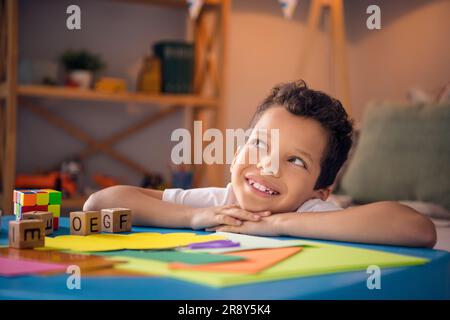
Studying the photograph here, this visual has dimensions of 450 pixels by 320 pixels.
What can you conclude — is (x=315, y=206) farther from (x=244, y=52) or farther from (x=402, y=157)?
(x=244, y=52)

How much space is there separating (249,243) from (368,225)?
0.18 meters

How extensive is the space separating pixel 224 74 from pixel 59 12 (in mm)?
742

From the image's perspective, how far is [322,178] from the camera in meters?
1.08

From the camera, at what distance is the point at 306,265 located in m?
0.63

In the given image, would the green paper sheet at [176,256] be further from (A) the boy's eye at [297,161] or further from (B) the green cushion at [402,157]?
(B) the green cushion at [402,157]

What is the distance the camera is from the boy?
0.86 meters

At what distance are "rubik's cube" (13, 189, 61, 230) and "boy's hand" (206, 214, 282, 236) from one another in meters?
0.26

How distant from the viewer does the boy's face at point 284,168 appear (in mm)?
985

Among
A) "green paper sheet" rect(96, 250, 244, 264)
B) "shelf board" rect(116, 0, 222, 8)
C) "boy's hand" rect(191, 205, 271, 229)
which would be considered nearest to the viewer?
"green paper sheet" rect(96, 250, 244, 264)

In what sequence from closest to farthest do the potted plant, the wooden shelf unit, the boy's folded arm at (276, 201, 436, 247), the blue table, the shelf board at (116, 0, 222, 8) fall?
the blue table → the boy's folded arm at (276, 201, 436, 247) → the wooden shelf unit → the potted plant → the shelf board at (116, 0, 222, 8)

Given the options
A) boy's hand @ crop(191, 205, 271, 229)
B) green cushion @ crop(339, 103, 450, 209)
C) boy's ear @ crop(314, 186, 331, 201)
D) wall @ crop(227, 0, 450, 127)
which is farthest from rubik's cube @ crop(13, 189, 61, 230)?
wall @ crop(227, 0, 450, 127)

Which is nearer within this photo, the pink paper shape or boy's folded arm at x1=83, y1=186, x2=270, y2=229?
the pink paper shape

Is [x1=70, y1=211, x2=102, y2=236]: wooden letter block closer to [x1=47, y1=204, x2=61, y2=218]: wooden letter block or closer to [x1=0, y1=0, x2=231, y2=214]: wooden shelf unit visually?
[x1=47, y1=204, x2=61, y2=218]: wooden letter block

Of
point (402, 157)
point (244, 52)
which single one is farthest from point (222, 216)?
point (244, 52)
